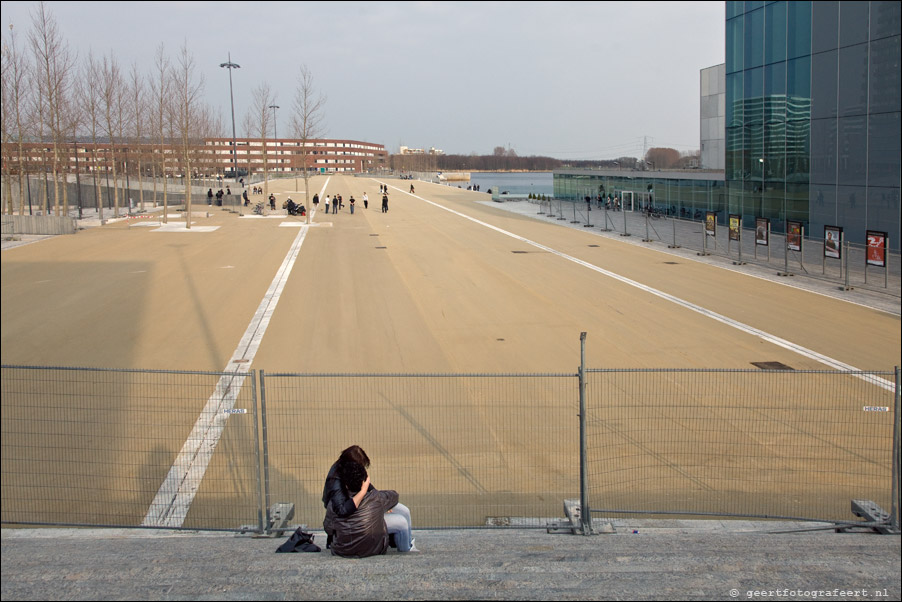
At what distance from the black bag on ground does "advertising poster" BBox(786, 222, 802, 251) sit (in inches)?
875

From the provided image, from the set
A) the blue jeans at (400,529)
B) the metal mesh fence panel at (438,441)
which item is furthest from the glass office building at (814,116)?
the blue jeans at (400,529)

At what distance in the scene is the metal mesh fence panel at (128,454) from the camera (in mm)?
8367

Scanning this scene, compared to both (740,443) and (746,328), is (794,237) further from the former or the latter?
(740,443)

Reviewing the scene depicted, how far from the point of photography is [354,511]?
21.9ft

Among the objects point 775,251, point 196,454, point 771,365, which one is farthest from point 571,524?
point 775,251

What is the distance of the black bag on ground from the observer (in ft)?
22.4

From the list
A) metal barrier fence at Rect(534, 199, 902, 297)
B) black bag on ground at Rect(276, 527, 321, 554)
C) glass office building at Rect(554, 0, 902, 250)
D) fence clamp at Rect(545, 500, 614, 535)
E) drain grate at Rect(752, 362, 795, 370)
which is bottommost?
fence clamp at Rect(545, 500, 614, 535)

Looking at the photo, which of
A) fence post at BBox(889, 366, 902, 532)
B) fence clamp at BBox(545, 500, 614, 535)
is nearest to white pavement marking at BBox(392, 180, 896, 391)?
fence post at BBox(889, 366, 902, 532)

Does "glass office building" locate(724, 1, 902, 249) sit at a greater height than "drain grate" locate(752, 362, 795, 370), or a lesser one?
greater

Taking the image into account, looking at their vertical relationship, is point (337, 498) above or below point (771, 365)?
above

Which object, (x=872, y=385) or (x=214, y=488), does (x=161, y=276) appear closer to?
(x=214, y=488)

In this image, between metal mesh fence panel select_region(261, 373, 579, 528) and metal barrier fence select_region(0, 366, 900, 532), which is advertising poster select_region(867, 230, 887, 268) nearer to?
Result: metal barrier fence select_region(0, 366, 900, 532)

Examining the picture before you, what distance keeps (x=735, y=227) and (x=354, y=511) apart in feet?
86.9

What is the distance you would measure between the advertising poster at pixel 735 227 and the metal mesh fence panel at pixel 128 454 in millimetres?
21967
